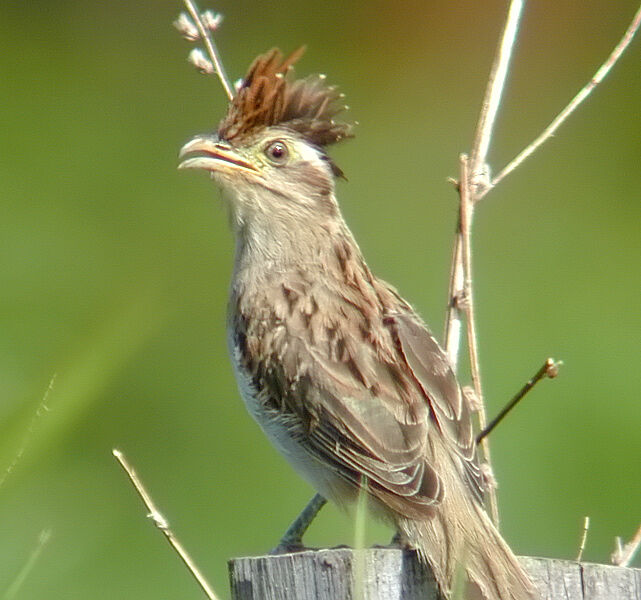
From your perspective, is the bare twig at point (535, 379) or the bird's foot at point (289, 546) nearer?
the bare twig at point (535, 379)

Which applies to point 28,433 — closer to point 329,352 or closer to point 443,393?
point 329,352

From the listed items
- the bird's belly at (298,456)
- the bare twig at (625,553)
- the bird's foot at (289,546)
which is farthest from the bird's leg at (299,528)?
the bare twig at (625,553)

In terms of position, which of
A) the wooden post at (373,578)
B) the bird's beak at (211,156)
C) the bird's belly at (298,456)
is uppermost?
the bird's beak at (211,156)

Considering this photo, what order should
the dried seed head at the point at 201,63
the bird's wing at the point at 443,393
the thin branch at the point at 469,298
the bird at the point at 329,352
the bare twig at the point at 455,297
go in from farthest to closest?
1. the dried seed head at the point at 201,63
2. the bare twig at the point at 455,297
3. the thin branch at the point at 469,298
4. the bird's wing at the point at 443,393
5. the bird at the point at 329,352

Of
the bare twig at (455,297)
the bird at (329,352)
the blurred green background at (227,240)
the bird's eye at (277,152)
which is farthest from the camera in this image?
the blurred green background at (227,240)

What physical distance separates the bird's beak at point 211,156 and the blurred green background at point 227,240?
1.19m

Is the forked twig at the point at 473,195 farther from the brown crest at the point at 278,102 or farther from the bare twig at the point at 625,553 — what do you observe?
the brown crest at the point at 278,102

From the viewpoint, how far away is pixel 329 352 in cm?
596

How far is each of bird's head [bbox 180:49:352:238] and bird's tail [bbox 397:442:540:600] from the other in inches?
56.5

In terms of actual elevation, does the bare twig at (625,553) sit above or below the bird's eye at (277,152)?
below

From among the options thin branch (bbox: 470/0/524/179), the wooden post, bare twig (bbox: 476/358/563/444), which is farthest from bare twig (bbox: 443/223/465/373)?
the wooden post

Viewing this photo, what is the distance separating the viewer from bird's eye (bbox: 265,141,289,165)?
6.63 metres

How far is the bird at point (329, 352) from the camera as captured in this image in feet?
17.9

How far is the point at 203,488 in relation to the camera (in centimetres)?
988
